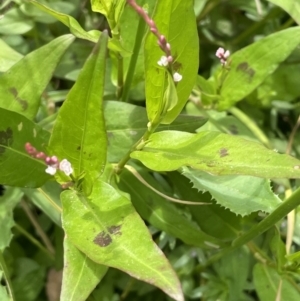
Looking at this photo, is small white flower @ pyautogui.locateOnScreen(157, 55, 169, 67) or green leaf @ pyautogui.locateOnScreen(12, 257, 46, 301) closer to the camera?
small white flower @ pyautogui.locateOnScreen(157, 55, 169, 67)

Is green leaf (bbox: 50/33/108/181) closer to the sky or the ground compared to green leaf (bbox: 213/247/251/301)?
closer to the sky

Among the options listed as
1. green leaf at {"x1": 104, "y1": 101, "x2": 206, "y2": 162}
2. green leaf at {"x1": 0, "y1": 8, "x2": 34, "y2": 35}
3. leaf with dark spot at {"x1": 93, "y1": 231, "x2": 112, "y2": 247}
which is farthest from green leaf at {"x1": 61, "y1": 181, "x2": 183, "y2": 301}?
green leaf at {"x1": 0, "y1": 8, "x2": 34, "y2": 35}

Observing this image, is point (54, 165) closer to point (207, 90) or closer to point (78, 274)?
point (78, 274)

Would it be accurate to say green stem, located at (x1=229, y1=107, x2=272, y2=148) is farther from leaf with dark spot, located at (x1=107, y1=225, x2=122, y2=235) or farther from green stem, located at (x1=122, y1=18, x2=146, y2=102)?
leaf with dark spot, located at (x1=107, y1=225, x2=122, y2=235)

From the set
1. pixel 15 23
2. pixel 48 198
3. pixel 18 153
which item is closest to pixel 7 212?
pixel 48 198

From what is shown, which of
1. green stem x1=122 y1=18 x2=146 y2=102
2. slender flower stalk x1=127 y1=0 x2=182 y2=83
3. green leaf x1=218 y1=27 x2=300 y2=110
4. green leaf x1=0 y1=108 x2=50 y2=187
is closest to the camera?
slender flower stalk x1=127 y1=0 x2=182 y2=83

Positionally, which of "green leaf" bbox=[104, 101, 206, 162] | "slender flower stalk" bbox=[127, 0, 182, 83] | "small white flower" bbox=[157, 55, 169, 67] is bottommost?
"green leaf" bbox=[104, 101, 206, 162]
